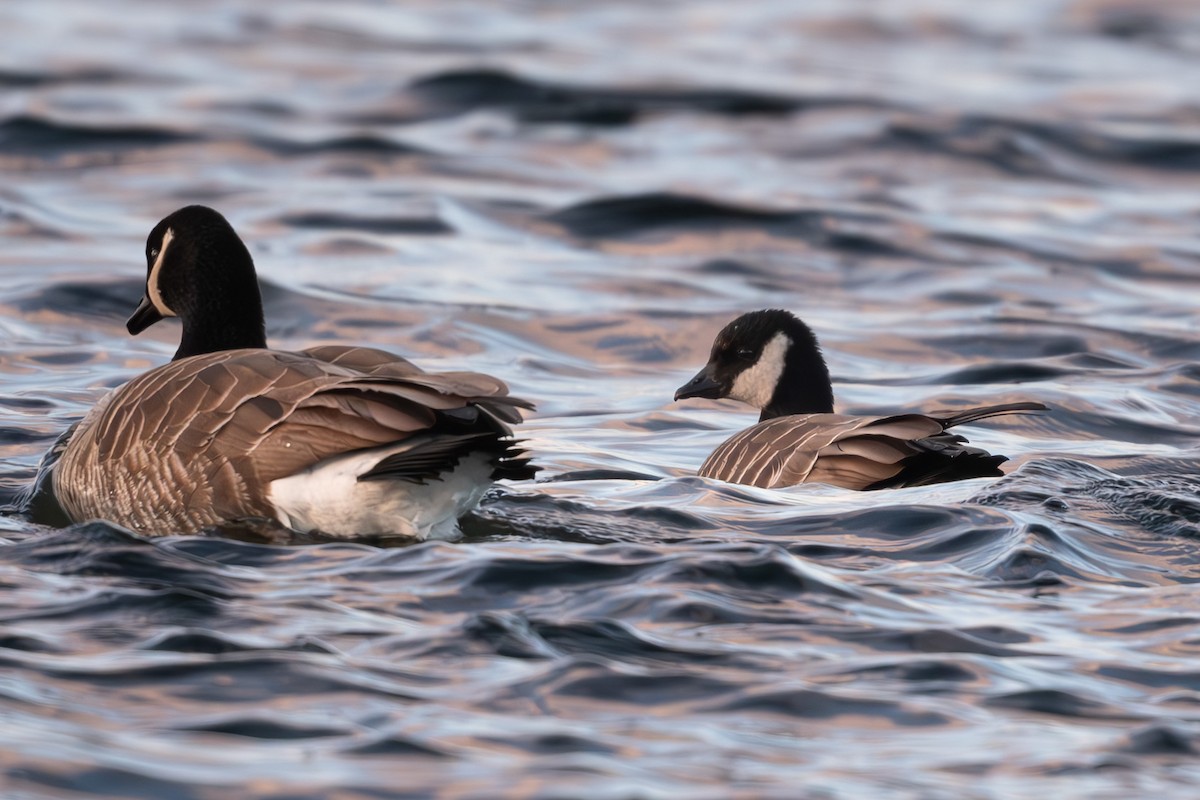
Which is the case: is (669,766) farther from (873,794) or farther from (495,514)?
(495,514)

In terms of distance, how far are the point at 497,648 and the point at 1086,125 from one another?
1932 centimetres

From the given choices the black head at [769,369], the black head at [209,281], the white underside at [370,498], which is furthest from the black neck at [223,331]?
the black head at [769,369]

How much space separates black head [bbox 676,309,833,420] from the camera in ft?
36.8

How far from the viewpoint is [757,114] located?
946 inches

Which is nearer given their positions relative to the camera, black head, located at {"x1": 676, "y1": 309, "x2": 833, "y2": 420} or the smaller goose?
the smaller goose

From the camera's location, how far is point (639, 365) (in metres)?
14.2

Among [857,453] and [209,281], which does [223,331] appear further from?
[857,453]

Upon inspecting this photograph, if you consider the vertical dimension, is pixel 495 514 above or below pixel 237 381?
below

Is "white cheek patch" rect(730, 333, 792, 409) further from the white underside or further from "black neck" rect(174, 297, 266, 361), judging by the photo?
the white underside

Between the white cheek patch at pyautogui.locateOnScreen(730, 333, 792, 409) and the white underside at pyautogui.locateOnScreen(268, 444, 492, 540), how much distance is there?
12.3ft

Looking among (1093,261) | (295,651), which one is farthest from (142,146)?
(295,651)

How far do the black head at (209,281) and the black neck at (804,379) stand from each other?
333 centimetres

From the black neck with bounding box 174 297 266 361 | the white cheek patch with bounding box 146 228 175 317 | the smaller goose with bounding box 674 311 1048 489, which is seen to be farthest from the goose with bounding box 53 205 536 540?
the smaller goose with bounding box 674 311 1048 489

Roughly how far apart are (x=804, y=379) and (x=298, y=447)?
4.48 m
